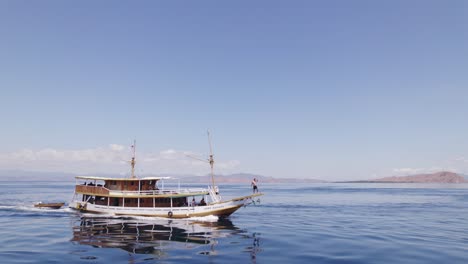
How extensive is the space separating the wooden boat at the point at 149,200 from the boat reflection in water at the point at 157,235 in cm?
176

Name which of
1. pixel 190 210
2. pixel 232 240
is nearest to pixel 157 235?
pixel 232 240

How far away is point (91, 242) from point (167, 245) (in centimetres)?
697

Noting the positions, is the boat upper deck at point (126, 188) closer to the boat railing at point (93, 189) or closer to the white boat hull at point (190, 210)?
the boat railing at point (93, 189)

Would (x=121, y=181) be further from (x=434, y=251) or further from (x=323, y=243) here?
(x=434, y=251)

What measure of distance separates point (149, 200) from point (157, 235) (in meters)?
13.9

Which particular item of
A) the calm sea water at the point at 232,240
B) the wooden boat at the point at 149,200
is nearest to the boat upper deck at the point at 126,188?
the wooden boat at the point at 149,200

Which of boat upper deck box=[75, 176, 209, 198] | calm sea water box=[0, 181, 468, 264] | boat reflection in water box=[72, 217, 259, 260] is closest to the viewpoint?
calm sea water box=[0, 181, 468, 264]

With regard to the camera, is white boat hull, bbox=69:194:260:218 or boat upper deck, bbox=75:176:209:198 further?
boat upper deck, bbox=75:176:209:198

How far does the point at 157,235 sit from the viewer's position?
30.1 m

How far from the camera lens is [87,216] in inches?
1756

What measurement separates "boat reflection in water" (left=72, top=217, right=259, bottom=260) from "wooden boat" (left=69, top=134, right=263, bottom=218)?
5.76 feet

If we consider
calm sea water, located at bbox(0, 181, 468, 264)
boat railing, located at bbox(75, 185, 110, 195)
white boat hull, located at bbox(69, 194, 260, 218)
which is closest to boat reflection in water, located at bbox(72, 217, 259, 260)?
calm sea water, located at bbox(0, 181, 468, 264)

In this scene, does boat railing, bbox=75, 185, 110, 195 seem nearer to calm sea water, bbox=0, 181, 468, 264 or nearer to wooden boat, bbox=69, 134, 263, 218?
wooden boat, bbox=69, 134, 263, 218

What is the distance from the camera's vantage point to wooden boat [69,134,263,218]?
136 ft
